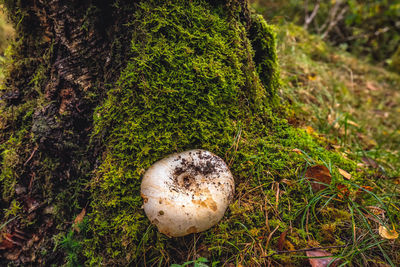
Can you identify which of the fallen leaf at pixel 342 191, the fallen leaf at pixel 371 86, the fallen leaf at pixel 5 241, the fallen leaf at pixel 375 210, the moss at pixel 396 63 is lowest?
the fallen leaf at pixel 5 241

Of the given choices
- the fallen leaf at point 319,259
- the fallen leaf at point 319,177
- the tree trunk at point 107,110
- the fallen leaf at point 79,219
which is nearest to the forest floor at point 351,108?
the fallen leaf at point 319,259

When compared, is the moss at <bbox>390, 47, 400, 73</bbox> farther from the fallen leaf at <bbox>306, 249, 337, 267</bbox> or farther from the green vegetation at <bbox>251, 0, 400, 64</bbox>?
the fallen leaf at <bbox>306, 249, 337, 267</bbox>

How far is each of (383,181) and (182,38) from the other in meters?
2.46

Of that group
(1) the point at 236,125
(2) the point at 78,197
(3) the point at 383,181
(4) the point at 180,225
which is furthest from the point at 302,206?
(2) the point at 78,197

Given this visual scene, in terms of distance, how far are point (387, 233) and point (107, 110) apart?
2.26 metres

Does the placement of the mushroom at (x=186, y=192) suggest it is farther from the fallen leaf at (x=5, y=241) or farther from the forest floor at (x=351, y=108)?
the fallen leaf at (x=5, y=241)

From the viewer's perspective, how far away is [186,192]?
5.31 ft

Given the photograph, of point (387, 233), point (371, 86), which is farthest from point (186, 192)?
point (371, 86)

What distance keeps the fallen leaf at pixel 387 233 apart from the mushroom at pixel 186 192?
3.45 ft

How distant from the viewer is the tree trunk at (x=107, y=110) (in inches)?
69.9

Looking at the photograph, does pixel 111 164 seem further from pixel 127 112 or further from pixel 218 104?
pixel 218 104

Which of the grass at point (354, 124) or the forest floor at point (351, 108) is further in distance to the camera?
the forest floor at point (351, 108)

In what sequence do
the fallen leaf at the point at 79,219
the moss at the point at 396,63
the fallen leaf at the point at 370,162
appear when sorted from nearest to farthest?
1. the fallen leaf at the point at 79,219
2. the fallen leaf at the point at 370,162
3. the moss at the point at 396,63

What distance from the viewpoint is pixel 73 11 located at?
1.89 meters
